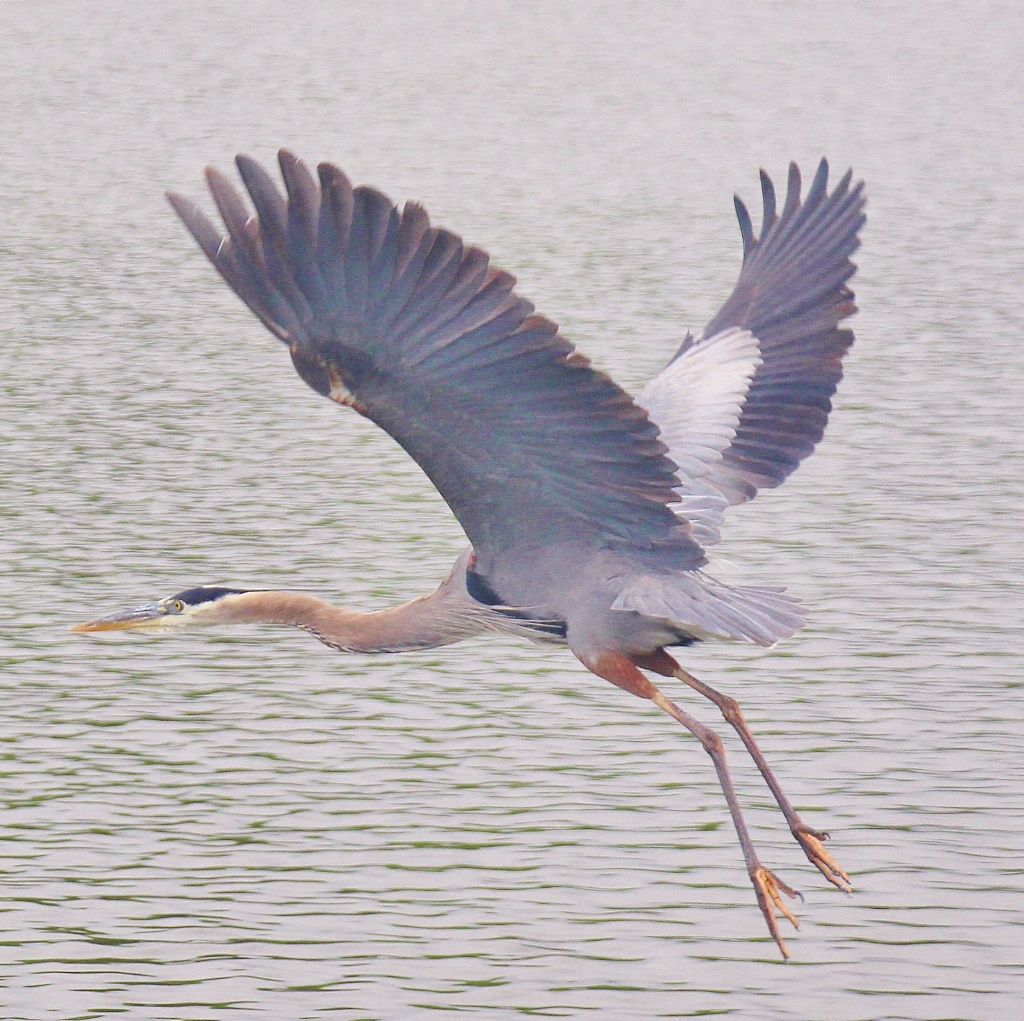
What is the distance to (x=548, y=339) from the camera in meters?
6.73

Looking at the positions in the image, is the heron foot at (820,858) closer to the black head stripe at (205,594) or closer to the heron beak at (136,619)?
the black head stripe at (205,594)

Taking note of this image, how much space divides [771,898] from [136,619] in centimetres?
254

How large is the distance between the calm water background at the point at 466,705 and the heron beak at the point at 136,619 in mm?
776

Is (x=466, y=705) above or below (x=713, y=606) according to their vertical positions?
below

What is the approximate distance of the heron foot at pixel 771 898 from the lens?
7250mm

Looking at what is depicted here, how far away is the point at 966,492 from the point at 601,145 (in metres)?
20.0

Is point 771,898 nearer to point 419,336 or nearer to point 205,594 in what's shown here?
point 419,336

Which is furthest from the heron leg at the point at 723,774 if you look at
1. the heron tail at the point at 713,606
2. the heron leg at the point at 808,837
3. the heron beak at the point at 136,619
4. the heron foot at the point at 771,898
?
the heron beak at the point at 136,619

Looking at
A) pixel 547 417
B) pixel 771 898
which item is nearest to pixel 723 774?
pixel 771 898

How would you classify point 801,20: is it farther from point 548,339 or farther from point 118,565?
point 548,339

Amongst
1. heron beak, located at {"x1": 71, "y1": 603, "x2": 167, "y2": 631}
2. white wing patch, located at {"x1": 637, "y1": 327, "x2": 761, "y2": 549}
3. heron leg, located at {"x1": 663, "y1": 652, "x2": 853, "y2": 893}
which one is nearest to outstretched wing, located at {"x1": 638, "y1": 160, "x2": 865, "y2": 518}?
white wing patch, located at {"x1": 637, "y1": 327, "x2": 761, "y2": 549}

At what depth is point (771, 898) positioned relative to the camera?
741 cm

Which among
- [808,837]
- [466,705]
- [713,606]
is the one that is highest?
[713,606]

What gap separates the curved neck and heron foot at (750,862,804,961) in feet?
4.48
